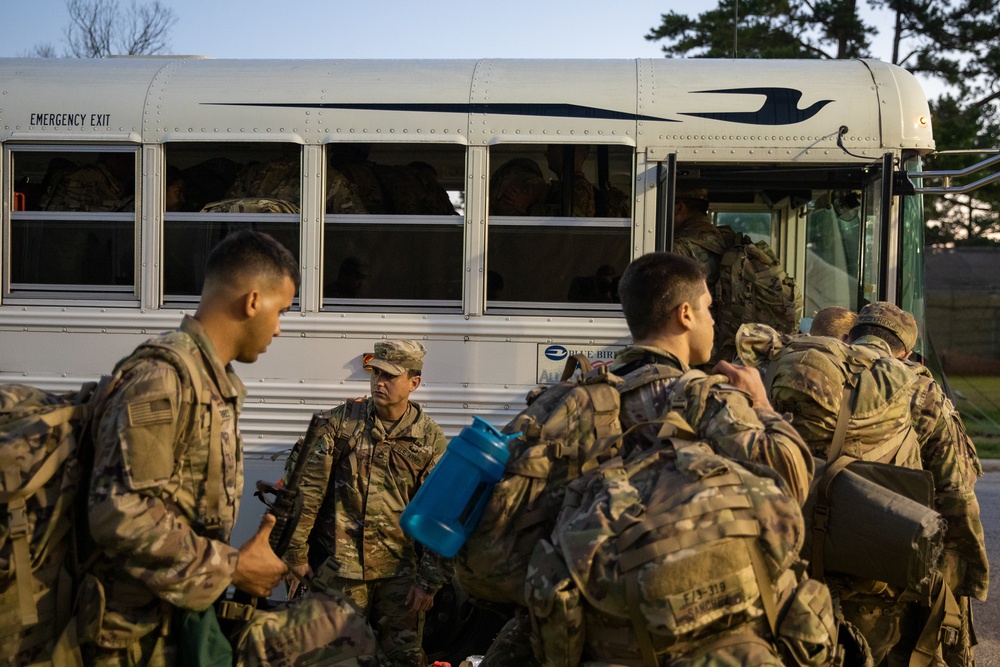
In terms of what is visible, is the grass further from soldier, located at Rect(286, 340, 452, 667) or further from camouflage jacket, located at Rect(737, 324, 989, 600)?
soldier, located at Rect(286, 340, 452, 667)

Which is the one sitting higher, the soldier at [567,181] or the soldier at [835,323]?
the soldier at [567,181]

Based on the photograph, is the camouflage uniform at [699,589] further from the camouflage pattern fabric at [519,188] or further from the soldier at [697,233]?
the soldier at [697,233]

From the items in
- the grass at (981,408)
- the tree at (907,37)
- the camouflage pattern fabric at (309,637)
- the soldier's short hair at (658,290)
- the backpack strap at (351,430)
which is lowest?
the grass at (981,408)

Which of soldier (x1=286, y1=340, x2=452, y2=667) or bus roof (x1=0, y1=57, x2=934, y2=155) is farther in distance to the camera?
bus roof (x1=0, y1=57, x2=934, y2=155)

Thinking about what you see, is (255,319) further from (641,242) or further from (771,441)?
(641,242)

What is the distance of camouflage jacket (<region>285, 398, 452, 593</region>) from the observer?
4418mm

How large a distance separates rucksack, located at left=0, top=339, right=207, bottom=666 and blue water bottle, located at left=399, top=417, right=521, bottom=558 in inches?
24.6

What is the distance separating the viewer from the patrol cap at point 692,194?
224 inches

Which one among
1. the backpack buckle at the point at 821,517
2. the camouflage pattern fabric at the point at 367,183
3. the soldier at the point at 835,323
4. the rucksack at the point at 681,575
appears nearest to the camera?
the rucksack at the point at 681,575

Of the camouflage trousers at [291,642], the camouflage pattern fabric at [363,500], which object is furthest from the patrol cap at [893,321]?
the camouflage trousers at [291,642]

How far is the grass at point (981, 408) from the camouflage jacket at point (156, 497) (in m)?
11.3

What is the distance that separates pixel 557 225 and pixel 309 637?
294 centimetres

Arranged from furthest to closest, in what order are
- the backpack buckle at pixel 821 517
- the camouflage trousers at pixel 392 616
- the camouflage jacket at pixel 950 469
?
the camouflage trousers at pixel 392 616 < the camouflage jacket at pixel 950 469 < the backpack buckle at pixel 821 517

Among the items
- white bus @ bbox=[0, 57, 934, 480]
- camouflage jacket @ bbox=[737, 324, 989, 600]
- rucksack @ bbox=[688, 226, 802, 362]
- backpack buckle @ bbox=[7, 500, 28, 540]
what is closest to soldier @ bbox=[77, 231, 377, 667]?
backpack buckle @ bbox=[7, 500, 28, 540]
